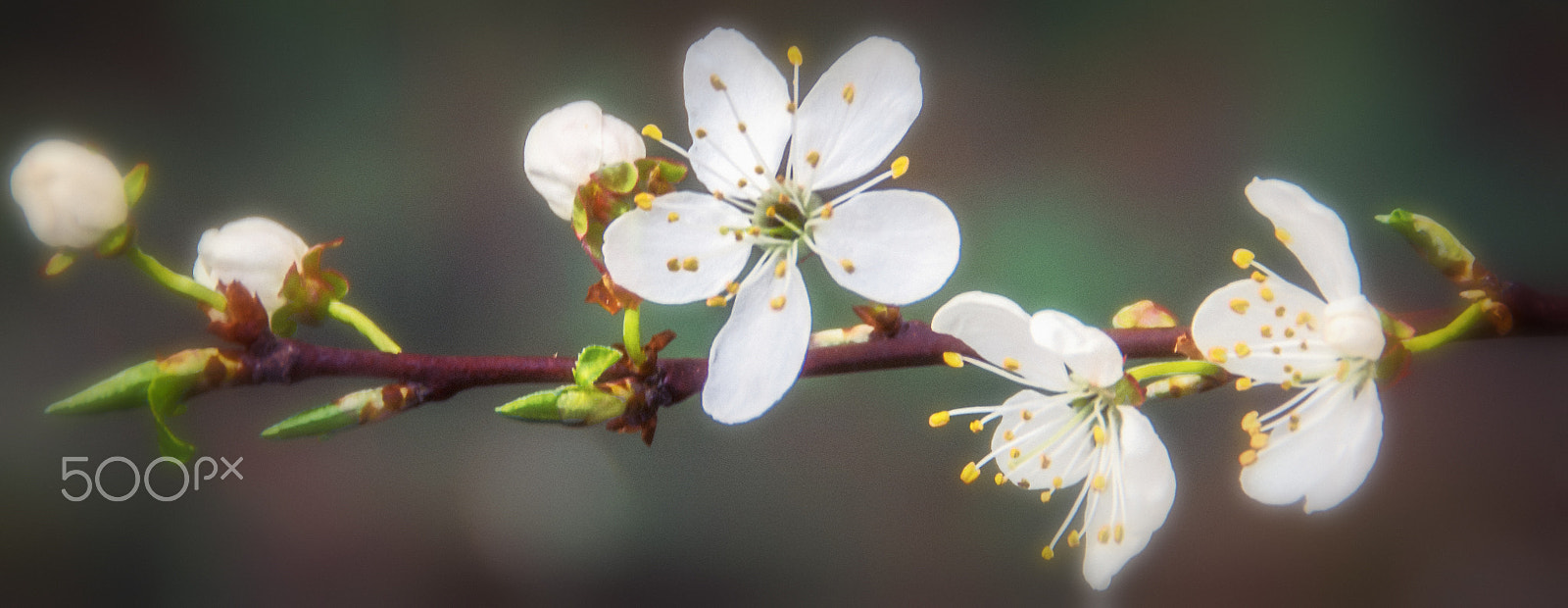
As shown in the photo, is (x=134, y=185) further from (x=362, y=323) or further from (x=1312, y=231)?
(x=1312, y=231)

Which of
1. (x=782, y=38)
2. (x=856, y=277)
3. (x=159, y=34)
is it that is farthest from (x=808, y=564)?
(x=159, y=34)

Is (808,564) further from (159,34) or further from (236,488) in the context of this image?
(159,34)

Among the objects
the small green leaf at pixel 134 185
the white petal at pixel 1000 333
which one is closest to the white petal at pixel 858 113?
the white petal at pixel 1000 333

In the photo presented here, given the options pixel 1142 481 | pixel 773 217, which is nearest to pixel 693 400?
pixel 773 217

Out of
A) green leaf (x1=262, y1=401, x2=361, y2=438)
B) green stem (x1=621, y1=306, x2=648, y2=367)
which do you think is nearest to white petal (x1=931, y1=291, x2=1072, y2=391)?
green stem (x1=621, y1=306, x2=648, y2=367)

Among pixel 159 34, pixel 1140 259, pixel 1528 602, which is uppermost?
pixel 159 34

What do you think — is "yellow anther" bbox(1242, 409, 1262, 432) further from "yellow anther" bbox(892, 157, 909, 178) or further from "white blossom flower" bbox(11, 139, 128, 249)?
"white blossom flower" bbox(11, 139, 128, 249)
